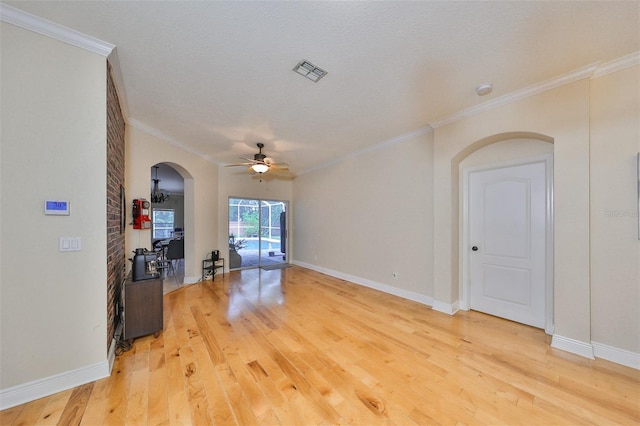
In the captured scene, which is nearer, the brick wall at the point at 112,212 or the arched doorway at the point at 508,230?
the brick wall at the point at 112,212

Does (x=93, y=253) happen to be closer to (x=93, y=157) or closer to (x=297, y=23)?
(x=93, y=157)

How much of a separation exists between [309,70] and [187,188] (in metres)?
3.93

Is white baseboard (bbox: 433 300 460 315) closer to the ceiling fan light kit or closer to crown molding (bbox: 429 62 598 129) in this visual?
crown molding (bbox: 429 62 598 129)

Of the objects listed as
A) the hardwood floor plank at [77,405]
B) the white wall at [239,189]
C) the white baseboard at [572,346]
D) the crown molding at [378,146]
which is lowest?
the hardwood floor plank at [77,405]

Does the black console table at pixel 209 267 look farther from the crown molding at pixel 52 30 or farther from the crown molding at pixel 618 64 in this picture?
the crown molding at pixel 618 64

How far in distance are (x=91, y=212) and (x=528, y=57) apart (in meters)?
4.20

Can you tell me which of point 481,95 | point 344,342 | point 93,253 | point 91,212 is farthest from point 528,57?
point 93,253


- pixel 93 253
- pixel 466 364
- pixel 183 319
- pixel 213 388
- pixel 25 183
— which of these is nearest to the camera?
pixel 25 183

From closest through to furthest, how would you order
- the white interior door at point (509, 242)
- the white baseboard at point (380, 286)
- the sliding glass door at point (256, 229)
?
the white interior door at point (509, 242)
the white baseboard at point (380, 286)
the sliding glass door at point (256, 229)

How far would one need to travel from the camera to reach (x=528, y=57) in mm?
2141

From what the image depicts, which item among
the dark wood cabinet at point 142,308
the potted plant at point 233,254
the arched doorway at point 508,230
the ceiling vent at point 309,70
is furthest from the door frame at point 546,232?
the potted plant at point 233,254

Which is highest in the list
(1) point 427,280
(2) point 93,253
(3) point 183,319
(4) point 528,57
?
(4) point 528,57

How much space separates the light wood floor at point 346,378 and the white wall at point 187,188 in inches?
69.3

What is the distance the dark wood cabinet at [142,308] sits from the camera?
2.54 metres
